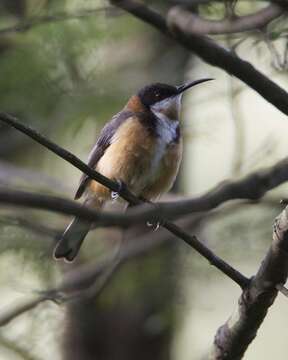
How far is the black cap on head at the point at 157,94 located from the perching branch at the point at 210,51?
2.67 metres

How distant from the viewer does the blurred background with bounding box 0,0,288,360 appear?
5.52 meters

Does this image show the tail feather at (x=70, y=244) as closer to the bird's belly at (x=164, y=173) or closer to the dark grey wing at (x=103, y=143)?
the dark grey wing at (x=103, y=143)

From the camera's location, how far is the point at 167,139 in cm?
482

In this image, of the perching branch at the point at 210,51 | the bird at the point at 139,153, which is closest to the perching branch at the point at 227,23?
the perching branch at the point at 210,51

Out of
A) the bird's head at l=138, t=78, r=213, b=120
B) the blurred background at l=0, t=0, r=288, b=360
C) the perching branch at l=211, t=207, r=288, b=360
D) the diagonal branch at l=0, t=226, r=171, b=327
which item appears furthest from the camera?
the diagonal branch at l=0, t=226, r=171, b=327

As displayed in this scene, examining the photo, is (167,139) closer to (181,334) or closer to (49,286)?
(49,286)

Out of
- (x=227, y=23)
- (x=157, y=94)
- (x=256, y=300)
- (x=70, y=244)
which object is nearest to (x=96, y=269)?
(x=70, y=244)

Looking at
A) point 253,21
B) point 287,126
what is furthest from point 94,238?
point 253,21

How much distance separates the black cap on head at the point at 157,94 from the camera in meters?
5.23

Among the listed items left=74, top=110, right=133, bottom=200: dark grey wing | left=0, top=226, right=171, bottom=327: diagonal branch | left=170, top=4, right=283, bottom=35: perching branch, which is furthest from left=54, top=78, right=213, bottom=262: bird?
left=170, top=4, right=283, bottom=35: perching branch

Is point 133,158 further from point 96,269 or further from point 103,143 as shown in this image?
point 96,269

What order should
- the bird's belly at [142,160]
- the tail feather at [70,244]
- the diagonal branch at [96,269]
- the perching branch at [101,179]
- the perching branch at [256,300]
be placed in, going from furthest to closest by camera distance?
the diagonal branch at [96,269]
the tail feather at [70,244]
the bird's belly at [142,160]
the perching branch at [256,300]
the perching branch at [101,179]

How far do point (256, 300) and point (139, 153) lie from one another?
179 centimetres

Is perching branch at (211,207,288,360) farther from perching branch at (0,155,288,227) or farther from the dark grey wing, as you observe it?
the dark grey wing
